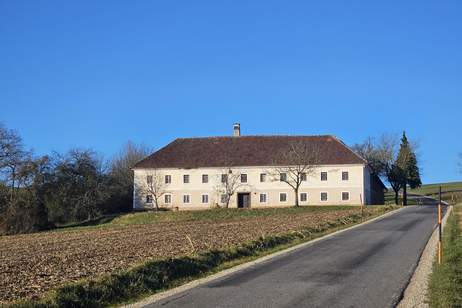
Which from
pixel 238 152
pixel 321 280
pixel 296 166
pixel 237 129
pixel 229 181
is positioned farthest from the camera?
pixel 237 129

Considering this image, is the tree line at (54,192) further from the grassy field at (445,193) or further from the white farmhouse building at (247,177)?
the grassy field at (445,193)

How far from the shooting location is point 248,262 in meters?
18.4

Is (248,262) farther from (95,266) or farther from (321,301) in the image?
(321,301)

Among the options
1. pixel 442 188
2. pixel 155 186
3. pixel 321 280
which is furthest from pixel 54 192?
pixel 442 188

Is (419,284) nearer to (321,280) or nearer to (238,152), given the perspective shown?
(321,280)

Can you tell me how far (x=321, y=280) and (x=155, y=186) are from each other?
2285 inches

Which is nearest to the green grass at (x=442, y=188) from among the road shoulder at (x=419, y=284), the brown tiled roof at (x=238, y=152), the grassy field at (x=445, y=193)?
the grassy field at (x=445, y=193)

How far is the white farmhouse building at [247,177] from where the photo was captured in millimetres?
68625

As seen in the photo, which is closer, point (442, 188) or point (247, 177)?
point (247, 177)

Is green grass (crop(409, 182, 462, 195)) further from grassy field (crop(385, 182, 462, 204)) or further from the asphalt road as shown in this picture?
the asphalt road

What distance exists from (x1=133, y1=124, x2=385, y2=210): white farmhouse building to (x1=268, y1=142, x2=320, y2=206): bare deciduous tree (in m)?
0.35

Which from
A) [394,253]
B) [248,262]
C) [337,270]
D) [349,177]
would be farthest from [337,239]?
[349,177]

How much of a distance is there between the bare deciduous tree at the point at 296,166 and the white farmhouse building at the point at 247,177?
354 millimetres

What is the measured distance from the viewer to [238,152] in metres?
72.9
